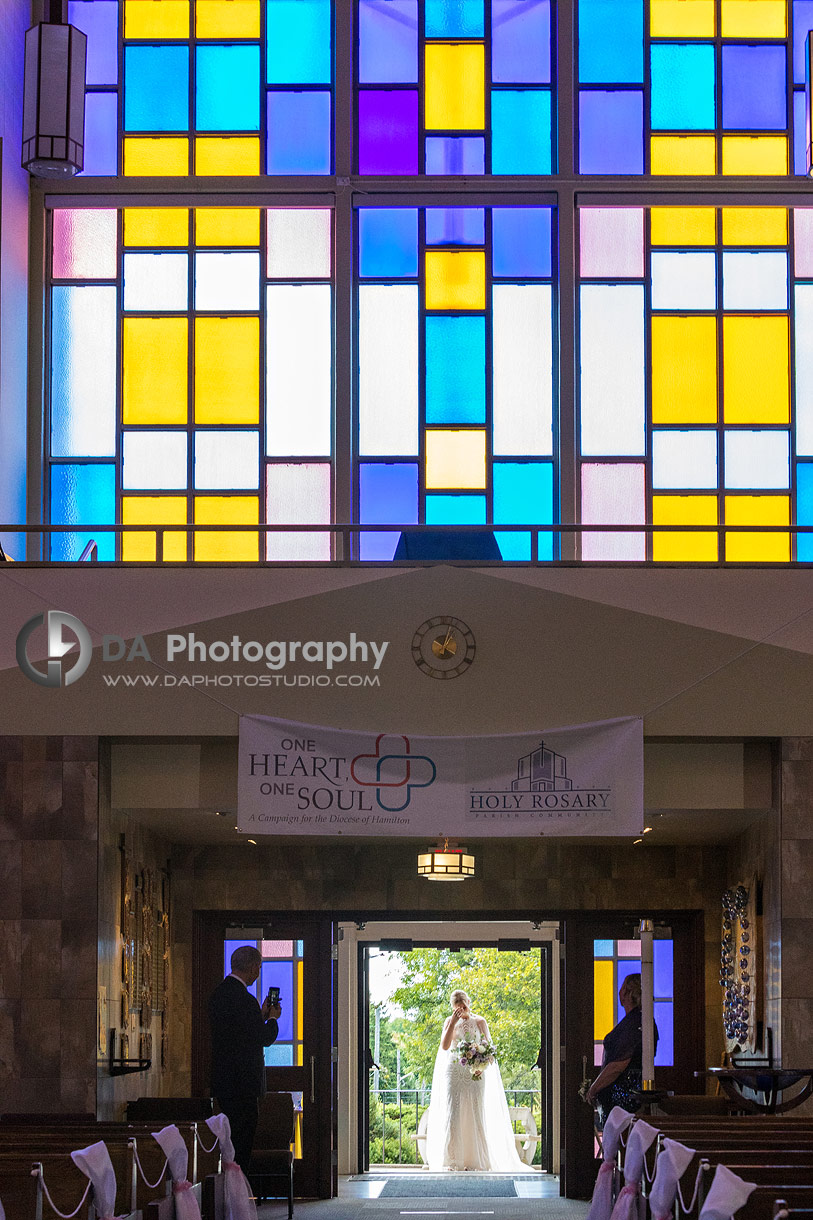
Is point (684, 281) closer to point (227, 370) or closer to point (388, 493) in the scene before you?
point (388, 493)

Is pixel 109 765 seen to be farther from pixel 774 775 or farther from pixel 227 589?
pixel 774 775

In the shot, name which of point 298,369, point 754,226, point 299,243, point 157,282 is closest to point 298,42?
point 299,243

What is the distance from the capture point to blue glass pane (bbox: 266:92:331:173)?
12.2 meters

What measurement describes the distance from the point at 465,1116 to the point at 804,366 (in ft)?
25.2

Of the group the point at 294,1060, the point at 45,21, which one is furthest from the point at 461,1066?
the point at 45,21

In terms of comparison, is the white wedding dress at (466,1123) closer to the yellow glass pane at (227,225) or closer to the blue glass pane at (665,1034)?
the blue glass pane at (665,1034)

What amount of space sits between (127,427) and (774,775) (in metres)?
5.04

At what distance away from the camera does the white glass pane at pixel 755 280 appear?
39.3 feet

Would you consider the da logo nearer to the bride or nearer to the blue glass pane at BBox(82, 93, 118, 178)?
the blue glass pane at BBox(82, 93, 118, 178)

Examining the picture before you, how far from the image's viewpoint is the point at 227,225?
39.9ft

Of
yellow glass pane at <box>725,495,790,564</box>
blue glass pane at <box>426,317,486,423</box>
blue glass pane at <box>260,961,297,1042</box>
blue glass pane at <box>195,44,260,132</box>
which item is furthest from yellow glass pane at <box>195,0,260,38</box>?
blue glass pane at <box>260,961,297,1042</box>

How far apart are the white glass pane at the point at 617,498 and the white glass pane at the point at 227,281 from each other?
2.69 metres

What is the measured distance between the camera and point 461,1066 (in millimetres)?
15602

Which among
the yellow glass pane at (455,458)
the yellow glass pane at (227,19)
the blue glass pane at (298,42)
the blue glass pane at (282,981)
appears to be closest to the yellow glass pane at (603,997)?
the blue glass pane at (282,981)
